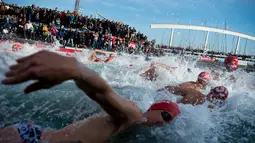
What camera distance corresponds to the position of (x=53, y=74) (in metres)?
1.38

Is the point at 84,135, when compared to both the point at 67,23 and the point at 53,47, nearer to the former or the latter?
the point at 53,47

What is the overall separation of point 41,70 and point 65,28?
16859 millimetres

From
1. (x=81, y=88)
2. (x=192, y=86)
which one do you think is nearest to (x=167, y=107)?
(x=81, y=88)

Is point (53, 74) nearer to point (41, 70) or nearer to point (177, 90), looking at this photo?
point (41, 70)

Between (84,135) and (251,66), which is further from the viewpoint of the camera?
(251,66)

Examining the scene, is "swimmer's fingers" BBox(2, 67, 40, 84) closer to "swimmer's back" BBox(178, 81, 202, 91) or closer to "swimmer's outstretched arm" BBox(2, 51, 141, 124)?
"swimmer's outstretched arm" BBox(2, 51, 141, 124)

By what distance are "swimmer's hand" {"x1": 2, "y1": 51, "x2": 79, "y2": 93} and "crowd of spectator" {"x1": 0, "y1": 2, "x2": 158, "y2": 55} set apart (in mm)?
15621

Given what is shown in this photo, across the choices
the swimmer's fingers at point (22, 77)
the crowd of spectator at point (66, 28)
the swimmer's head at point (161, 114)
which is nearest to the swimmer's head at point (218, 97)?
the swimmer's head at point (161, 114)

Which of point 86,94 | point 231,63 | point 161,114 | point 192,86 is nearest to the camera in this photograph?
point 86,94

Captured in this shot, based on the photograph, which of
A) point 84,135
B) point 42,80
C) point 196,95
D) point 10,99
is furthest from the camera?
point 196,95

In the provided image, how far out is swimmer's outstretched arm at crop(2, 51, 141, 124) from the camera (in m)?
1.29

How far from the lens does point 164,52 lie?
2411cm

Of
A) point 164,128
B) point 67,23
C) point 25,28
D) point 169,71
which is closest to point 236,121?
point 164,128

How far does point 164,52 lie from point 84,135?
72.6 ft
